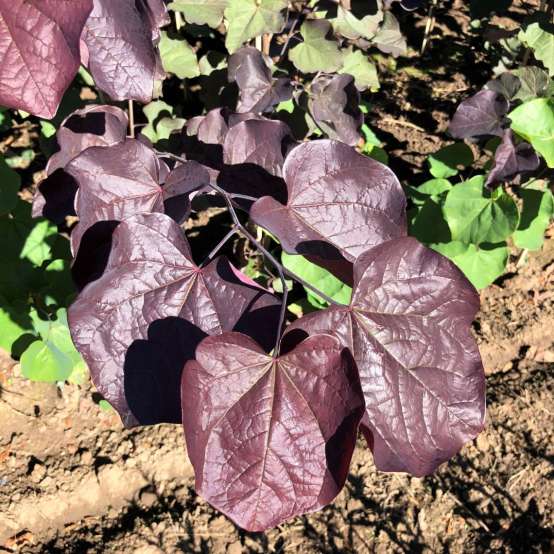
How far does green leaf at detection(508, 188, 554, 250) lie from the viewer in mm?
2289

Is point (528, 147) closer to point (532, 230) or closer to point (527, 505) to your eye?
point (532, 230)

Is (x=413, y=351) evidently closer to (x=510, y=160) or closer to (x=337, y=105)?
(x=337, y=105)

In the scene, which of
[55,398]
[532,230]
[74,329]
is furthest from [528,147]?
[55,398]

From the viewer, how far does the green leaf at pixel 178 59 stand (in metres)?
2.04

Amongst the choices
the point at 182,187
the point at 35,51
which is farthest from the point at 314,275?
the point at 35,51

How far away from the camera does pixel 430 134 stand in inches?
122

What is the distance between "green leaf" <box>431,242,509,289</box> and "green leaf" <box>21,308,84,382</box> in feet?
4.21

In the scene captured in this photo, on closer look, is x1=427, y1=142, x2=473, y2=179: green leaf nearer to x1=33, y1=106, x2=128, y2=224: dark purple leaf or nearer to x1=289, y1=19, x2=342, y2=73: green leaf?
x1=289, y1=19, x2=342, y2=73: green leaf

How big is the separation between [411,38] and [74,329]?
9.84 ft

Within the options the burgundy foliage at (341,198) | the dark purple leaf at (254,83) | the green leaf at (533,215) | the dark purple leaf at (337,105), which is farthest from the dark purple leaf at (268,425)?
the green leaf at (533,215)

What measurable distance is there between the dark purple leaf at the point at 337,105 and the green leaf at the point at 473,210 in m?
0.49

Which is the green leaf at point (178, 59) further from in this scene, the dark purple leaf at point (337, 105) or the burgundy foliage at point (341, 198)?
the burgundy foliage at point (341, 198)

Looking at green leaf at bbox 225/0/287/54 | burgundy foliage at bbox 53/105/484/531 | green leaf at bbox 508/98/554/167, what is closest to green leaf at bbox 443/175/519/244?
green leaf at bbox 508/98/554/167

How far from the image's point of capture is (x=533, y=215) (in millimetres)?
2291
